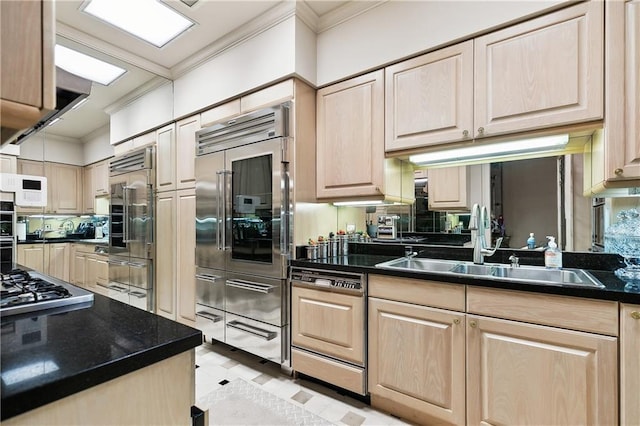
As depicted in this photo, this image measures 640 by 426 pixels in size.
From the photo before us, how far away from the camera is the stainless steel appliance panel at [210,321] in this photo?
275 cm

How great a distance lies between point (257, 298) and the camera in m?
2.48

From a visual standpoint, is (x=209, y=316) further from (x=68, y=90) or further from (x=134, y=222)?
(x=68, y=90)

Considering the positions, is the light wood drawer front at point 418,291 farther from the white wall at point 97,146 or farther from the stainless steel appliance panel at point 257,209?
the white wall at point 97,146

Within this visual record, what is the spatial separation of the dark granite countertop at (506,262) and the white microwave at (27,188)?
2.22 meters

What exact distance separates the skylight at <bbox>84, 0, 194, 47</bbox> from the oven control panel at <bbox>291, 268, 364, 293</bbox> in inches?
86.1

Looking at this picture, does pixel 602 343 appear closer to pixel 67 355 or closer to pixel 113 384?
pixel 113 384

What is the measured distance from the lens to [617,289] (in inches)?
52.3

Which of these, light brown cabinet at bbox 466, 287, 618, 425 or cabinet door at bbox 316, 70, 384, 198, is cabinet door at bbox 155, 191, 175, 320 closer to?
cabinet door at bbox 316, 70, 384, 198

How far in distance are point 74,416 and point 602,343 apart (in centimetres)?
184

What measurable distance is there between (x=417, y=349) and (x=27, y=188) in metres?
3.32

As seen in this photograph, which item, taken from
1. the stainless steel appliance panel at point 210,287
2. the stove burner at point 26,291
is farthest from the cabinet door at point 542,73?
the stainless steel appliance panel at point 210,287

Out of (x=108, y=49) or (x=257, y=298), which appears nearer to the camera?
(x=257, y=298)

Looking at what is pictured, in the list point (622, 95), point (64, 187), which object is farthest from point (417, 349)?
point (64, 187)

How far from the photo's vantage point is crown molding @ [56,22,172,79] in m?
2.59
